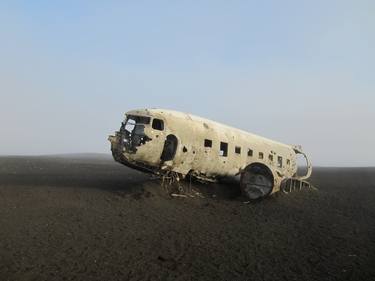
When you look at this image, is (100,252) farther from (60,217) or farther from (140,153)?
(140,153)

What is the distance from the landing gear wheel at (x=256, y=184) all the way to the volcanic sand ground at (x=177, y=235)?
0.59 metres

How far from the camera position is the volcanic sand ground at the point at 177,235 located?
462 inches

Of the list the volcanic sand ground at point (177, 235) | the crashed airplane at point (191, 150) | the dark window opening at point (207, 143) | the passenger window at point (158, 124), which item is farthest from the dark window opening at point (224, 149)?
the passenger window at point (158, 124)

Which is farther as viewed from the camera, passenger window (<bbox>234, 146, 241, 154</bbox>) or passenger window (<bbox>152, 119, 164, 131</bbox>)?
passenger window (<bbox>234, 146, 241, 154</bbox>)

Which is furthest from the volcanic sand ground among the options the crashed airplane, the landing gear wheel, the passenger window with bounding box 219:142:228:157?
the passenger window with bounding box 219:142:228:157

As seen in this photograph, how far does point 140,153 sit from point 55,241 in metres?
6.51

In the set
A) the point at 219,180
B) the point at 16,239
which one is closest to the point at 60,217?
the point at 16,239

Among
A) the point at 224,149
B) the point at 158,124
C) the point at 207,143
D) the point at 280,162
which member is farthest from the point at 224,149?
the point at 280,162

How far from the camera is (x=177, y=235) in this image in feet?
49.8

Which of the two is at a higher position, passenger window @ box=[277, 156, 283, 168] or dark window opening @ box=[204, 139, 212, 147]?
dark window opening @ box=[204, 139, 212, 147]

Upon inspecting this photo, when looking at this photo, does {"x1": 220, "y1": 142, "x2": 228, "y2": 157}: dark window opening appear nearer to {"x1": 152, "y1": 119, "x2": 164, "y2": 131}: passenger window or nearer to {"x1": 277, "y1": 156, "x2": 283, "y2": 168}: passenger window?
{"x1": 152, "y1": 119, "x2": 164, "y2": 131}: passenger window

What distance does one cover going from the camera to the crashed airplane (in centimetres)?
1966

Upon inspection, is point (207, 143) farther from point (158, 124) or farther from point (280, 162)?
point (280, 162)

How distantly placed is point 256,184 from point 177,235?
8321 mm
